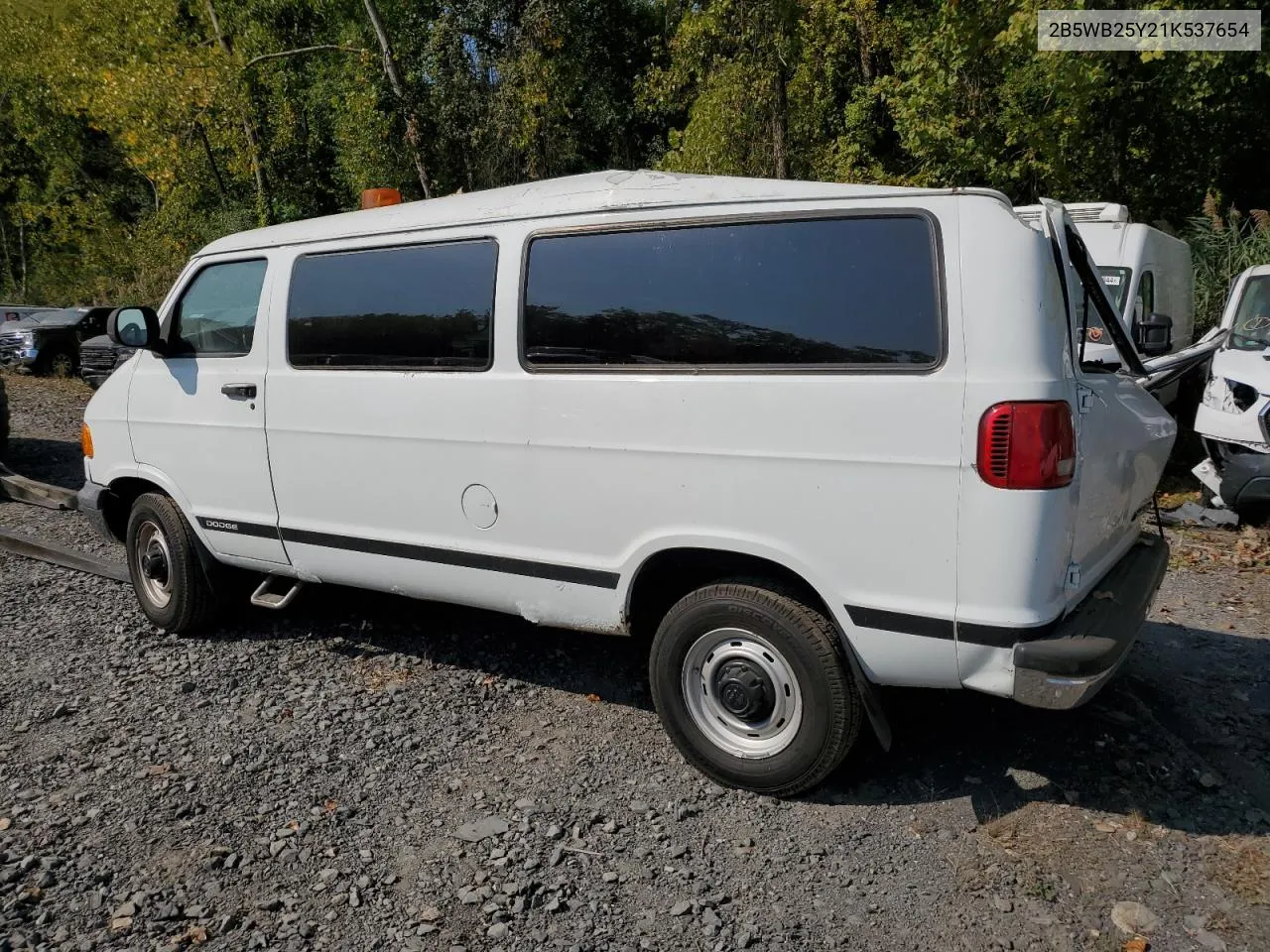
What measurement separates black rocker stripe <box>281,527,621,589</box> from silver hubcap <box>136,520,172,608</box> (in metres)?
1.09

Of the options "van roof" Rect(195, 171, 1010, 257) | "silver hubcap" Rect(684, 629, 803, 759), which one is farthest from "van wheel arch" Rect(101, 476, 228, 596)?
"silver hubcap" Rect(684, 629, 803, 759)

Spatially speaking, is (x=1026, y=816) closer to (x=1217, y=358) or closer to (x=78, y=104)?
(x=1217, y=358)

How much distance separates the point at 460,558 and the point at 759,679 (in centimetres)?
139

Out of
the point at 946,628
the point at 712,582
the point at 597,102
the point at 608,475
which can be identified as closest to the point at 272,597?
the point at 608,475

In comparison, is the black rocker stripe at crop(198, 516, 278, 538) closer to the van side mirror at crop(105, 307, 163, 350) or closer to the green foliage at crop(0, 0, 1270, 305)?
the van side mirror at crop(105, 307, 163, 350)

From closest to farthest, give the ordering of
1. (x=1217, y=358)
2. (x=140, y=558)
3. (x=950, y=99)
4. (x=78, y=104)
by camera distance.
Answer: (x=140, y=558) → (x=1217, y=358) → (x=950, y=99) → (x=78, y=104)

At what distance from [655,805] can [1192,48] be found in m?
9.92

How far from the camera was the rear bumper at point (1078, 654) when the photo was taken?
9.29 ft

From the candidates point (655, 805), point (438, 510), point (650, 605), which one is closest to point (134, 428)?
point (438, 510)

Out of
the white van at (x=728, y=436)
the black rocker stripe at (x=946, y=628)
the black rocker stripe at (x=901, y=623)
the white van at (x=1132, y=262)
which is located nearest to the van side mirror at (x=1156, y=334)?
the white van at (x=728, y=436)

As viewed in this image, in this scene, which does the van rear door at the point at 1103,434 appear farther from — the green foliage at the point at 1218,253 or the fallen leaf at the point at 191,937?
the green foliage at the point at 1218,253

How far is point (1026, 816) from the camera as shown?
3295 mm

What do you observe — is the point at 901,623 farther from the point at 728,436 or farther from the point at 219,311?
the point at 219,311

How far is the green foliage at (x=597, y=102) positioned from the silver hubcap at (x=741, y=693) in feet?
26.1
